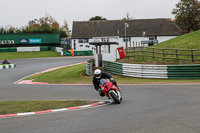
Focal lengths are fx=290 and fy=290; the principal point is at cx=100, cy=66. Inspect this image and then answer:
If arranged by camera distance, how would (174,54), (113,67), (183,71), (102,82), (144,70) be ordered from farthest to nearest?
(113,67), (174,54), (144,70), (183,71), (102,82)

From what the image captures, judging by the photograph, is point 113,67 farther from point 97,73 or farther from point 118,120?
point 118,120

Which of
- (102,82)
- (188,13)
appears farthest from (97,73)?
(188,13)

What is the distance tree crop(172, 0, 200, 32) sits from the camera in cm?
8175

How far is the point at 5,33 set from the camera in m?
80.1

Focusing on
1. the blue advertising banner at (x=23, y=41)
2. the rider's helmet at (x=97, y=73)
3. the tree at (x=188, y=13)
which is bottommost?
the rider's helmet at (x=97, y=73)

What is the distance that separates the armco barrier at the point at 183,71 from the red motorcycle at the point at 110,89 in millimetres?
11263

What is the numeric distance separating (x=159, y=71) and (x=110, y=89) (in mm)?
11565

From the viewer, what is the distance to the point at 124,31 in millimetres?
70250

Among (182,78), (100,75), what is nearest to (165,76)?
(182,78)

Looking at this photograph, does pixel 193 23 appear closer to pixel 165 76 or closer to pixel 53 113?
pixel 165 76

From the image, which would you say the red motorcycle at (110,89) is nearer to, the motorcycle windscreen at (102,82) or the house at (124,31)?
the motorcycle windscreen at (102,82)

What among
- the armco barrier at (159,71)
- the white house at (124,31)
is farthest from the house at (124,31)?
the armco barrier at (159,71)

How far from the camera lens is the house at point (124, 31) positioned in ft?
226

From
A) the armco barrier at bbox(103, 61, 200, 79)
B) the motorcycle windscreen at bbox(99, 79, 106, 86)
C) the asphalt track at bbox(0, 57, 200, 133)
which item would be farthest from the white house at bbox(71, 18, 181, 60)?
the asphalt track at bbox(0, 57, 200, 133)
